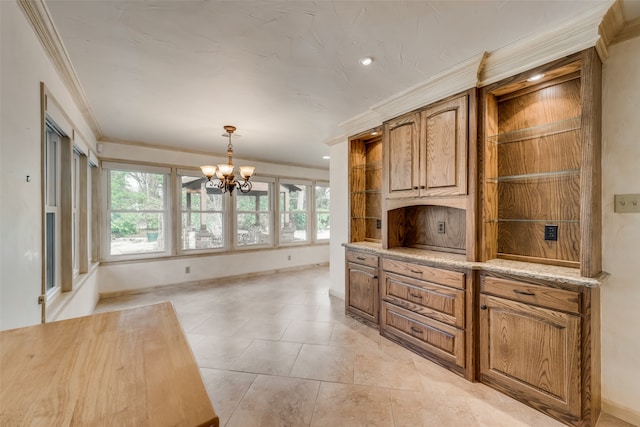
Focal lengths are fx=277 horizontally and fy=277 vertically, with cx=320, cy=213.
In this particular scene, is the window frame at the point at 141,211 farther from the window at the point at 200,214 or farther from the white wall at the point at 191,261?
the window at the point at 200,214

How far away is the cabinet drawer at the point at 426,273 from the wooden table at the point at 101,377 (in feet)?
6.92

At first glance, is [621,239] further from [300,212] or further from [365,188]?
[300,212]

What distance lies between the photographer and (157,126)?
12.5ft

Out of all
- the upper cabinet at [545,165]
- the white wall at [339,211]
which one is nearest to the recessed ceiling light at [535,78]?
the upper cabinet at [545,165]

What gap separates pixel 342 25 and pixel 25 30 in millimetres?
1882

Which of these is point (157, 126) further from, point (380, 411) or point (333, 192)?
point (380, 411)

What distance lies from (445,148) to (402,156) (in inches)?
19.9

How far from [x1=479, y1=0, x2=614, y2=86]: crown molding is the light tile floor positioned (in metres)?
2.44

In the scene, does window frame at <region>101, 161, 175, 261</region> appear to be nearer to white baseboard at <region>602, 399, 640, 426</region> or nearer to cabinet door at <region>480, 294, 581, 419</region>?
Answer: cabinet door at <region>480, 294, 581, 419</region>

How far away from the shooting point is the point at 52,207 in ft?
8.66

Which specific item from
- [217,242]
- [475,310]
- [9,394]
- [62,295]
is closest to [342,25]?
→ [9,394]

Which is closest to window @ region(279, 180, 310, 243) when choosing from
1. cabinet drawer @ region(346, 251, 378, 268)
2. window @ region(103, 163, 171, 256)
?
window @ region(103, 163, 171, 256)

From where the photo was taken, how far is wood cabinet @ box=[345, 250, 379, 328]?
3.21 meters

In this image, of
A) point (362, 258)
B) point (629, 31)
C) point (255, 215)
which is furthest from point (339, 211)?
point (629, 31)
